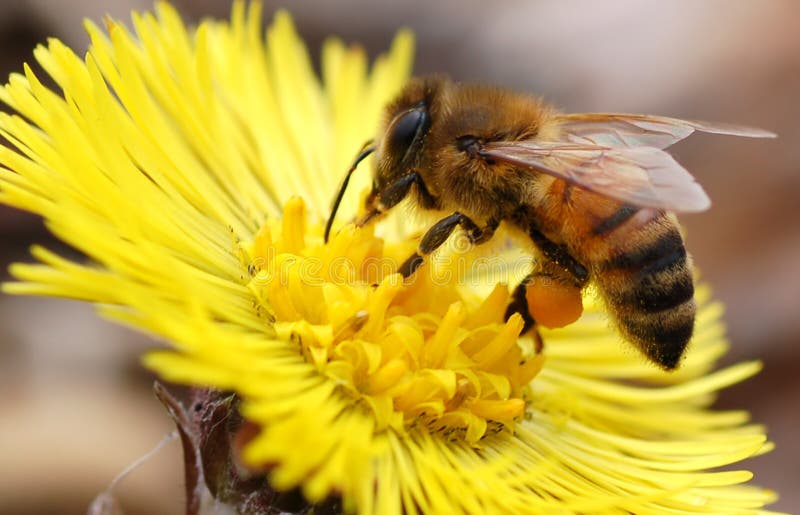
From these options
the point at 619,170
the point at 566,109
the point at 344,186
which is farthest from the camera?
the point at 566,109

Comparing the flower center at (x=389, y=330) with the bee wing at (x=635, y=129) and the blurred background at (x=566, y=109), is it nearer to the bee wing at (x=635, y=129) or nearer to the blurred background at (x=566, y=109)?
the bee wing at (x=635, y=129)

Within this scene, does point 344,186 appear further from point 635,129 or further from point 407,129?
point 635,129

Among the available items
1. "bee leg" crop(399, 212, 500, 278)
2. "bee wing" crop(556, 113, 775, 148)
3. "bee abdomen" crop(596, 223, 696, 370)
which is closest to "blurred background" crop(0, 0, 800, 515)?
"bee leg" crop(399, 212, 500, 278)

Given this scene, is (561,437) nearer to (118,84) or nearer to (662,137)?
(662,137)

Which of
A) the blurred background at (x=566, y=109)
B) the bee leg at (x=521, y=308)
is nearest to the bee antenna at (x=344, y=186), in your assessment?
the bee leg at (x=521, y=308)

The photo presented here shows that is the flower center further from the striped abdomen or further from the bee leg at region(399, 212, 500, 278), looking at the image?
the striped abdomen

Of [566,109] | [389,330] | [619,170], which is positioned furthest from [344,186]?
[566,109]
